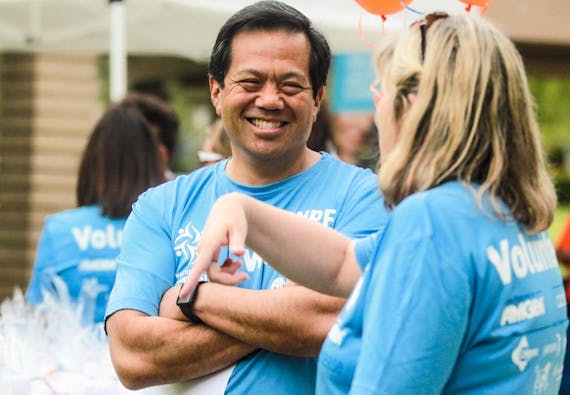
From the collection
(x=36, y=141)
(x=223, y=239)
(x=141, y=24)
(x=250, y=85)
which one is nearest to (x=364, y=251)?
(x=223, y=239)

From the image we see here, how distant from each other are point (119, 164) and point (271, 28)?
2.09 meters

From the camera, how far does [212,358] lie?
2602mm

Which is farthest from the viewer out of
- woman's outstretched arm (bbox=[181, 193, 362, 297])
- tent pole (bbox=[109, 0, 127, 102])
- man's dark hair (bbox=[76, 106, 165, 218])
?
tent pole (bbox=[109, 0, 127, 102])

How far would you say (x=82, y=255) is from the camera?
4824 mm

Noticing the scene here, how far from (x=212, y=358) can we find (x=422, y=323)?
2.81ft

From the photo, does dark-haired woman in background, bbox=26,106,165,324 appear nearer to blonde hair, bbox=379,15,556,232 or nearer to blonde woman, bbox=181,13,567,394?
blonde woman, bbox=181,13,567,394

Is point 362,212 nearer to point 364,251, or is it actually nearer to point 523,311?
point 364,251

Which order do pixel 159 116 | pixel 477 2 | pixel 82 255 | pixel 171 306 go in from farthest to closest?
pixel 159 116, pixel 82 255, pixel 477 2, pixel 171 306

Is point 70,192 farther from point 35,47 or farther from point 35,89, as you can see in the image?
point 35,47

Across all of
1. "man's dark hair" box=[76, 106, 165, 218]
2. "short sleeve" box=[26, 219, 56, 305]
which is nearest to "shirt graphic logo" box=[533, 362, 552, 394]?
"man's dark hair" box=[76, 106, 165, 218]

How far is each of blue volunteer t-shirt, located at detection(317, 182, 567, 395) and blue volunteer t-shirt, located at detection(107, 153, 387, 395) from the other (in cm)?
62

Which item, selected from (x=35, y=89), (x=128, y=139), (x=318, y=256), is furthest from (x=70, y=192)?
(x=318, y=256)

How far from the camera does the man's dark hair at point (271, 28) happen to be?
2910 millimetres

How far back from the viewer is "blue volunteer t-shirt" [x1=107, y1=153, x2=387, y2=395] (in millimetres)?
2619
